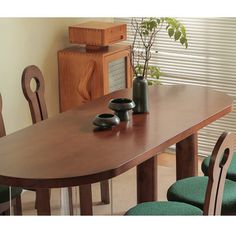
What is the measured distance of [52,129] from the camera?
304cm

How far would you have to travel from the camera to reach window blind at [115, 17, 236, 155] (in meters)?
4.65

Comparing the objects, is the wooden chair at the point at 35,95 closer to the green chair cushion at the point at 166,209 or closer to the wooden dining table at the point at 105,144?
the wooden dining table at the point at 105,144

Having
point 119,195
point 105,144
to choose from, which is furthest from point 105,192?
point 105,144

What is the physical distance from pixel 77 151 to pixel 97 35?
195 cm

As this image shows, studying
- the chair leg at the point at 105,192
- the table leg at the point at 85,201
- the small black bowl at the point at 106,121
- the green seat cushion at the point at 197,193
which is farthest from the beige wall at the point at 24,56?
the green seat cushion at the point at 197,193

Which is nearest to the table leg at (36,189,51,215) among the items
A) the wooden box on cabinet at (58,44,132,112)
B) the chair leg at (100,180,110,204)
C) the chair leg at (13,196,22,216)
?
the chair leg at (13,196,22,216)

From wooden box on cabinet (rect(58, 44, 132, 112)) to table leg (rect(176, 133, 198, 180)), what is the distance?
37.6 inches

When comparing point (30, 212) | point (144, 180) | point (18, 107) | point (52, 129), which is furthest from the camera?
point (18, 107)

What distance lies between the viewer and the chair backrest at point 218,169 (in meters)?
2.28

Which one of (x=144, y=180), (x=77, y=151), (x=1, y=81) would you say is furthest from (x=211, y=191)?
(x=1, y=81)

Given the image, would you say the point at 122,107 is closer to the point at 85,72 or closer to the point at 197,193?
the point at 197,193

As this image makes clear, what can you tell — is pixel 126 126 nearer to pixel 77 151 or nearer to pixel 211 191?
pixel 77 151

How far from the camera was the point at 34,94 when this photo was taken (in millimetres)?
3529

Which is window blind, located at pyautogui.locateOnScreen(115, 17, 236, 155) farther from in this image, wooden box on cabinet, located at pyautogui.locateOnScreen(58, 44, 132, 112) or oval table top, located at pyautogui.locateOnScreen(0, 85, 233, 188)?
oval table top, located at pyautogui.locateOnScreen(0, 85, 233, 188)
